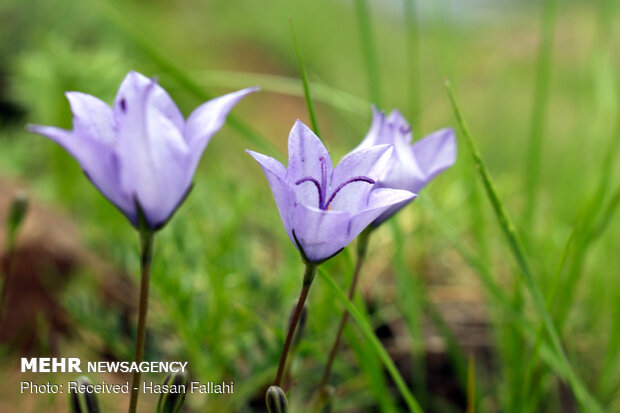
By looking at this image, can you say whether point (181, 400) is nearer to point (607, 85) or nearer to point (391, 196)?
point (391, 196)

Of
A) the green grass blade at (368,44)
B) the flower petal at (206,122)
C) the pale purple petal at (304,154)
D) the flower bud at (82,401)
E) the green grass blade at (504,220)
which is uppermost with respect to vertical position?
the green grass blade at (368,44)

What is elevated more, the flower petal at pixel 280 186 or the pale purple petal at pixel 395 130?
the pale purple petal at pixel 395 130

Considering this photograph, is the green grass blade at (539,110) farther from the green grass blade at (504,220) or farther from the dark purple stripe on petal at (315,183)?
the dark purple stripe on petal at (315,183)

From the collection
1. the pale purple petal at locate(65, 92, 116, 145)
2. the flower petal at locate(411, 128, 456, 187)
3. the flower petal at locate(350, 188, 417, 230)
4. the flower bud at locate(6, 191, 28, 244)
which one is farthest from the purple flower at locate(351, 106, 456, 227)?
the flower bud at locate(6, 191, 28, 244)

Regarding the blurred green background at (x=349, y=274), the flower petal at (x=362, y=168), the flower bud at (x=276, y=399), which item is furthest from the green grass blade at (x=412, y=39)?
the flower bud at (x=276, y=399)

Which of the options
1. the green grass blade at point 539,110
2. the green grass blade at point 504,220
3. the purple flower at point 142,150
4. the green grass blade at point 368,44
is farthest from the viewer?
the green grass blade at point 539,110

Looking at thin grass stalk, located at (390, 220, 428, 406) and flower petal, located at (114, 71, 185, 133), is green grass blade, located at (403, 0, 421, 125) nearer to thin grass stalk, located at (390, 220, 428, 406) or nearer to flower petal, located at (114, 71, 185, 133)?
thin grass stalk, located at (390, 220, 428, 406)

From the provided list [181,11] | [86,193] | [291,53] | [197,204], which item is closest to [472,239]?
[197,204]
